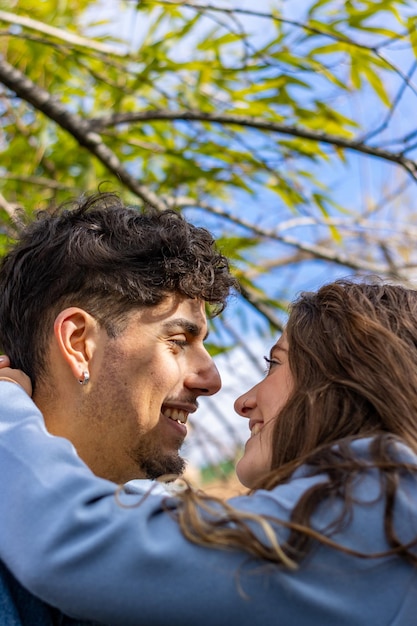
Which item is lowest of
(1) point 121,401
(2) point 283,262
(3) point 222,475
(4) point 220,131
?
(3) point 222,475

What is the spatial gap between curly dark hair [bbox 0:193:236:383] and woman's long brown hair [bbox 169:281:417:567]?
268 mm

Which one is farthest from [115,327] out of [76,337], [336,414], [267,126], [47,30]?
[47,30]

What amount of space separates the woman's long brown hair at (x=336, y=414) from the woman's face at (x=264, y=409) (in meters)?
0.03

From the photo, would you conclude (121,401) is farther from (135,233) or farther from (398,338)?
(398,338)

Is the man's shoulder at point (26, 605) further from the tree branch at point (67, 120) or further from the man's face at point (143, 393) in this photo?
the tree branch at point (67, 120)

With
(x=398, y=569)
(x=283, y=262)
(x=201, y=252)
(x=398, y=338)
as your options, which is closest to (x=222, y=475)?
(x=283, y=262)

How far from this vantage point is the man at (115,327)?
5.42 feet

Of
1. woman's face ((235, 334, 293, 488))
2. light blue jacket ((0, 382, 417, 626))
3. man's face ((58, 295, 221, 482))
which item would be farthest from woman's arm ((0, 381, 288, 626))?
man's face ((58, 295, 221, 482))

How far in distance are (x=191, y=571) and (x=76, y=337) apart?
68cm

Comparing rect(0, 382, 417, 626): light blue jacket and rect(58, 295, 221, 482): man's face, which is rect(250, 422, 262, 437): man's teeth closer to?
rect(58, 295, 221, 482): man's face

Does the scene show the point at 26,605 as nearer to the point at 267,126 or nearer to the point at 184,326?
the point at 184,326

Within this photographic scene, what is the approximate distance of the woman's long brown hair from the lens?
1122 mm

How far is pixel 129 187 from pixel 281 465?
1.45 metres

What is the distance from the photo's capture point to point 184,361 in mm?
1733
